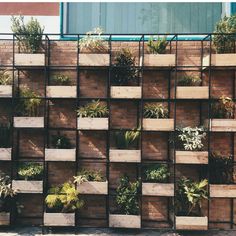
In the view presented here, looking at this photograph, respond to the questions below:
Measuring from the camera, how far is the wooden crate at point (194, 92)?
7039 mm

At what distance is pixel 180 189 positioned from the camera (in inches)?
279

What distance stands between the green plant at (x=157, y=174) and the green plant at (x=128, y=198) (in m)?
0.28

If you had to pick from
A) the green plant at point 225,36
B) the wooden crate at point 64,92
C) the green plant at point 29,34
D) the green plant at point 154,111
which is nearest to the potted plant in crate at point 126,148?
the green plant at point 154,111

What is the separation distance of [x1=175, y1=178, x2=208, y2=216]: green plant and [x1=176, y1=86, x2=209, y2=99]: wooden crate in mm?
1802

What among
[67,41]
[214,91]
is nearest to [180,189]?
[214,91]

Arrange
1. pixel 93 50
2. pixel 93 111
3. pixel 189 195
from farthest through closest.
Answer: pixel 93 50, pixel 93 111, pixel 189 195

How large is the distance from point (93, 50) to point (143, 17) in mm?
2258

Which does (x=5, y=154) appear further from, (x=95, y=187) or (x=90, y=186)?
(x=95, y=187)

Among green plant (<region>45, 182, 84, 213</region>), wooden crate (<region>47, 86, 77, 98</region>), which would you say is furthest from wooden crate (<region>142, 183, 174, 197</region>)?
wooden crate (<region>47, 86, 77, 98</region>)

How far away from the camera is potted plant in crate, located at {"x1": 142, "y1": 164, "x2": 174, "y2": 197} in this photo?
6.95 m

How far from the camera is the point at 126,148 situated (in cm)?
729

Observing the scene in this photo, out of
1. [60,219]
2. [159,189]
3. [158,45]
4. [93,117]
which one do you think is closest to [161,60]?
[158,45]

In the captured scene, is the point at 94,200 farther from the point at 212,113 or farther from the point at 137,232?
the point at 212,113

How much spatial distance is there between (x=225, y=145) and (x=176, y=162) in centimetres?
131
